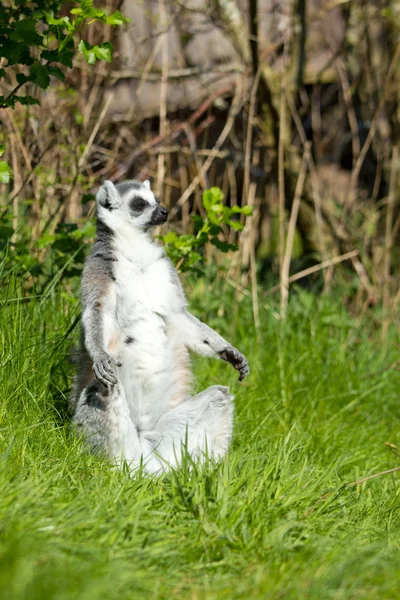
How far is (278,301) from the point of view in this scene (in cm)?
636

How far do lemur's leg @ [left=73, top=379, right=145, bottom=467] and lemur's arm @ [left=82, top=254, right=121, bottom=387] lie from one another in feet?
0.29

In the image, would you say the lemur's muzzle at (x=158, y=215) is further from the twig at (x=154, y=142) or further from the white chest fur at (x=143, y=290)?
the twig at (x=154, y=142)

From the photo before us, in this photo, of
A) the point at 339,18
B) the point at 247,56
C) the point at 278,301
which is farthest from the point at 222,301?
the point at 339,18

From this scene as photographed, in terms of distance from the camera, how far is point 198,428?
11.3 ft

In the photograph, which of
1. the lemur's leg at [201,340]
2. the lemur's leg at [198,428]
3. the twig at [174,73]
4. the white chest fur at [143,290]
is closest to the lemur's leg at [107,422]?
the lemur's leg at [198,428]

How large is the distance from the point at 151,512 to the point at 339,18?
8.08 meters

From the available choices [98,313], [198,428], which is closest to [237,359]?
[198,428]

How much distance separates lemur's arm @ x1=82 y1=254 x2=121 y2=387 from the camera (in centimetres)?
320

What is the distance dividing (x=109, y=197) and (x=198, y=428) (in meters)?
1.15

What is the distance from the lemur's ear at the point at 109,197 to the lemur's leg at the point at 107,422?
0.87m

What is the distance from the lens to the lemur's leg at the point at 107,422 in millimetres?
3254

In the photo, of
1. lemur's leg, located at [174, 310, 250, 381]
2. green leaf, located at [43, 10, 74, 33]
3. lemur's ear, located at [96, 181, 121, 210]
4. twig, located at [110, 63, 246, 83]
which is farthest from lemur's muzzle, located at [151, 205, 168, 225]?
twig, located at [110, 63, 246, 83]

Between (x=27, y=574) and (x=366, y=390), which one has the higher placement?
(x=27, y=574)

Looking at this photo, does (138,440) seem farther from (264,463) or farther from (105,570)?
(105,570)
